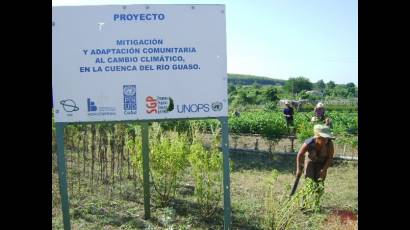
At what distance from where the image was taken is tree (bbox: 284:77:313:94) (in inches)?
2429

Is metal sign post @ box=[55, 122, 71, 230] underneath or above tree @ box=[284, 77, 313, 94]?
underneath

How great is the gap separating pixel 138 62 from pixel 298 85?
60.7 meters

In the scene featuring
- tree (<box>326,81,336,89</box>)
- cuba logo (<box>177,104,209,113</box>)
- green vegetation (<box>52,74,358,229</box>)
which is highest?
tree (<box>326,81,336,89</box>)

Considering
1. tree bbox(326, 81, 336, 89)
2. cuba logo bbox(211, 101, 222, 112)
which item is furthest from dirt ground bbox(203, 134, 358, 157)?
tree bbox(326, 81, 336, 89)

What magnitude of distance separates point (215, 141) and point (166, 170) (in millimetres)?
765

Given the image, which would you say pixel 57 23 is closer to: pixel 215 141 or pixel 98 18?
pixel 98 18

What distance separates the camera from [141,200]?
20.8ft

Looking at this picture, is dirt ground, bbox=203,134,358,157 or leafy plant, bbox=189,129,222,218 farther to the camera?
dirt ground, bbox=203,134,358,157

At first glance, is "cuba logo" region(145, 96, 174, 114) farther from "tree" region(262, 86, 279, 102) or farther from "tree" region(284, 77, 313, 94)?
"tree" region(284, 77, 313, 94)

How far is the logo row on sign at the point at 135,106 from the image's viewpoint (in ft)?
13.0

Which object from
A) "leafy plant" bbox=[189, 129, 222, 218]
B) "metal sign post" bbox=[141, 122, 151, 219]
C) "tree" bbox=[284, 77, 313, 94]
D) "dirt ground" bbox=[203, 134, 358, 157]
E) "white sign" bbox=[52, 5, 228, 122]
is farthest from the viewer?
"tree" bbox=[284, 77, 313, 94]

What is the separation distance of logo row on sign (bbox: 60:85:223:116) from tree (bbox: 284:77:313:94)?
191 feet

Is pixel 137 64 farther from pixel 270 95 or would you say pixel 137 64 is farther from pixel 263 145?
pixel 270 95

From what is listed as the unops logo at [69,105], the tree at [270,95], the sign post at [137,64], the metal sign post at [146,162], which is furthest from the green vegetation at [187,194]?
the tree at [270,95]
